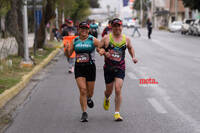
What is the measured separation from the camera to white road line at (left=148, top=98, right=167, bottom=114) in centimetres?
791

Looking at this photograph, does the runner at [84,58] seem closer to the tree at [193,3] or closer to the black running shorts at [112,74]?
the black running shorts at [112,74]

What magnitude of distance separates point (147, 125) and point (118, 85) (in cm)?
82

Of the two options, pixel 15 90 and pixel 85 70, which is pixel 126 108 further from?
pixel 15 90

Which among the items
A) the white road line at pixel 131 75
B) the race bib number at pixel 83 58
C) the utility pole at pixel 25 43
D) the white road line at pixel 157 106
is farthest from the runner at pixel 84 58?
the utility pole at pixel 25 43

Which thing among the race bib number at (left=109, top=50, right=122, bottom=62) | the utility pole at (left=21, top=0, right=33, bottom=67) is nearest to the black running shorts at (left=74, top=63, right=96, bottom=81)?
the race bib number at (left=109, top=50, right=122, bottom=62)

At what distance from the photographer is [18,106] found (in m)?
8.86

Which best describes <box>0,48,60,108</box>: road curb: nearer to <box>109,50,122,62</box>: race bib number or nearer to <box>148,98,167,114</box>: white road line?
A: <box>109,50,122,62</box>: race bib number

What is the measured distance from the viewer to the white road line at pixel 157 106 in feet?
26.0

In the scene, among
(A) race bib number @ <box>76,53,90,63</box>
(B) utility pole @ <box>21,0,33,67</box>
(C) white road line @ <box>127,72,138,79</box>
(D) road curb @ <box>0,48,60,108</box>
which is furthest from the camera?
(B) utility pole @ <box>21,0,33,67</box>

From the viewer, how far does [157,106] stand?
8.38 m

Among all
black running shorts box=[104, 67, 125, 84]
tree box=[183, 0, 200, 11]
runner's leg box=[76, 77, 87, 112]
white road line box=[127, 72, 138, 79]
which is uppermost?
tree box=[183, 0, 200, 11]

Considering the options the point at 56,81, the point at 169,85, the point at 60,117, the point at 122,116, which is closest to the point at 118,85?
the point at 122,116

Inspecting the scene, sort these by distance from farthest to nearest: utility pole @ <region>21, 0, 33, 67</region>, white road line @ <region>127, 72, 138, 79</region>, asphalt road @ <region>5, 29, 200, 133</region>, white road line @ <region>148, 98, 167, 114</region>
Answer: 1. utility pole @ <region>21, 0, 33, 67</region>
2. white road line @ <region>127, 72, 138, 79</region>
3. white road line @ <region>148, 98, 167, 114</region>
4. asphalt road @ <region>5, 29, 200, 133</region>

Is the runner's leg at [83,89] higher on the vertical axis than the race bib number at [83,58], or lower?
lower
